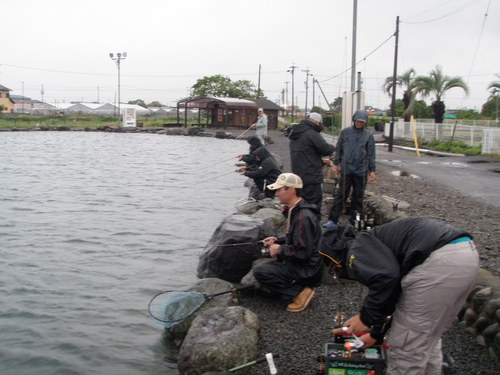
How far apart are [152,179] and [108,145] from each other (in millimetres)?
19320

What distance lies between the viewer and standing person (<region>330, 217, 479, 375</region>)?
3312 mm

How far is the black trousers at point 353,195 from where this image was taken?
8.52 meters

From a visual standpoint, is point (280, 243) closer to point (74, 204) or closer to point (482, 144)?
point (74, 204)

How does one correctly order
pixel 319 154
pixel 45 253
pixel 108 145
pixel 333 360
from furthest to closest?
pixel 108 145 → pixel 45 253 → pixel 319 154 → pixel 333 360

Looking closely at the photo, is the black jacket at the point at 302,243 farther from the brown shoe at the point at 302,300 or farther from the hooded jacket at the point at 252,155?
the hooded jacket at the point at 252,155

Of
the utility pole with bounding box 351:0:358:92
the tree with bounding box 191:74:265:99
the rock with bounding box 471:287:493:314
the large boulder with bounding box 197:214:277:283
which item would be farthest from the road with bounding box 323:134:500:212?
the tree with bounding box 191:74:265:99

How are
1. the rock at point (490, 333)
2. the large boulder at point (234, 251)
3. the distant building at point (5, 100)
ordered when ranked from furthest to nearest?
the distant building at point (5, 100) → the large boulder at point (234, 251) → the rock at point (490, 333)

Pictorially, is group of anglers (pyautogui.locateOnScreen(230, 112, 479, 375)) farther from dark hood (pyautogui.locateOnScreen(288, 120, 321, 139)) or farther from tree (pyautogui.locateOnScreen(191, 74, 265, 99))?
tree (pyautogui.locateOnScreen(191, 74, 265, 99))

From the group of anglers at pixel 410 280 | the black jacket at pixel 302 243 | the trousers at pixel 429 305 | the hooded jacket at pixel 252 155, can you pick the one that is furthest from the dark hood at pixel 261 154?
the trousers at pixel 429 305

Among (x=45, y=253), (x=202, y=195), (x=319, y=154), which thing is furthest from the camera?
(x=202, y=195)

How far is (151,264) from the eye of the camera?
9.60 meters

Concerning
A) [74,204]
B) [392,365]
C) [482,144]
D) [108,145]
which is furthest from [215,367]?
[108,145]

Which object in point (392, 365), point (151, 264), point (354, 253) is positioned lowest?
point (151, 264)

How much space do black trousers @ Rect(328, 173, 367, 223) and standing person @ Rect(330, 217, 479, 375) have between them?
489 centimetres
